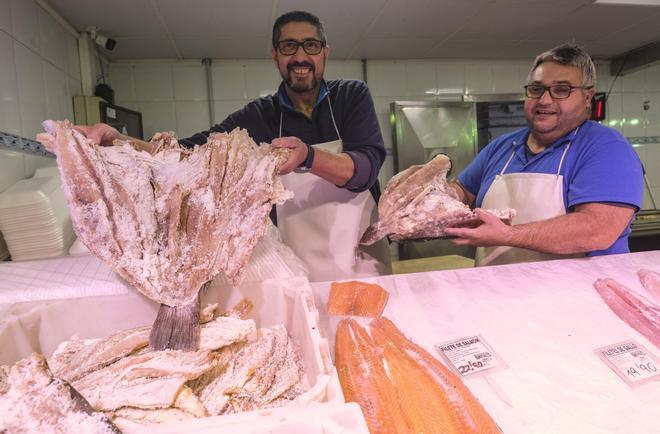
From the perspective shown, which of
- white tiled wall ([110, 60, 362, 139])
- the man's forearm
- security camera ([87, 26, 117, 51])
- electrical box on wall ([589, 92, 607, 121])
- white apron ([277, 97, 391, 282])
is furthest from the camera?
electrical box on wall ([589, 92, 607, 121])

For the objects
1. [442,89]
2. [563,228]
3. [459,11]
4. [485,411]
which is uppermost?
[459,11]

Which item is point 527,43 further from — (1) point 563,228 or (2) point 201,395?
(2) point 201,395

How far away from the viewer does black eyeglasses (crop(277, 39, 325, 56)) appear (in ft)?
5.80

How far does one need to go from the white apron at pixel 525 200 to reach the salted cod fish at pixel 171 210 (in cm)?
131

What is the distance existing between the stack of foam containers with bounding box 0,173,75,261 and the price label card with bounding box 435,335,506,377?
1.92 m

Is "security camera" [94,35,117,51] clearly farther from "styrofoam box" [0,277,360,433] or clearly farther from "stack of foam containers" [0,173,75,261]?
"styrofoam box" [0,277,360,433]

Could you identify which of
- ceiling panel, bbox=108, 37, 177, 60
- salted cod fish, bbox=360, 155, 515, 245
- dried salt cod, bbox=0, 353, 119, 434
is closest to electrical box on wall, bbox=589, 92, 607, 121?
Result: salted cod fish, bbox=360, 155, 515, 245

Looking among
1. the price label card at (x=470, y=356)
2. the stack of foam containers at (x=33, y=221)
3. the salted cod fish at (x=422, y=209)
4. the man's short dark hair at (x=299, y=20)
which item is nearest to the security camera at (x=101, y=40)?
the stack of foam containers at (x=33, y=221)

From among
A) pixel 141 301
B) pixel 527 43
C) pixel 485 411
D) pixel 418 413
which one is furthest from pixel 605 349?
pixel 527 43

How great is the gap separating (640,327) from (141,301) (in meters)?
1.27

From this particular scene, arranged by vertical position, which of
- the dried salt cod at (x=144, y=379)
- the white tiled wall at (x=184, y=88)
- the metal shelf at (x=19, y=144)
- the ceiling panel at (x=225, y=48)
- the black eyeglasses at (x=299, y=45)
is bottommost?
the dried salt cod at (x=144, y=379)

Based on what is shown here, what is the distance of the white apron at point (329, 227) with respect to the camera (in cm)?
208

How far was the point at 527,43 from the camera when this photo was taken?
436 centimetres

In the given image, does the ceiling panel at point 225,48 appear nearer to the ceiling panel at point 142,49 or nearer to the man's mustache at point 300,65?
the ceiling panel at point 142,49
